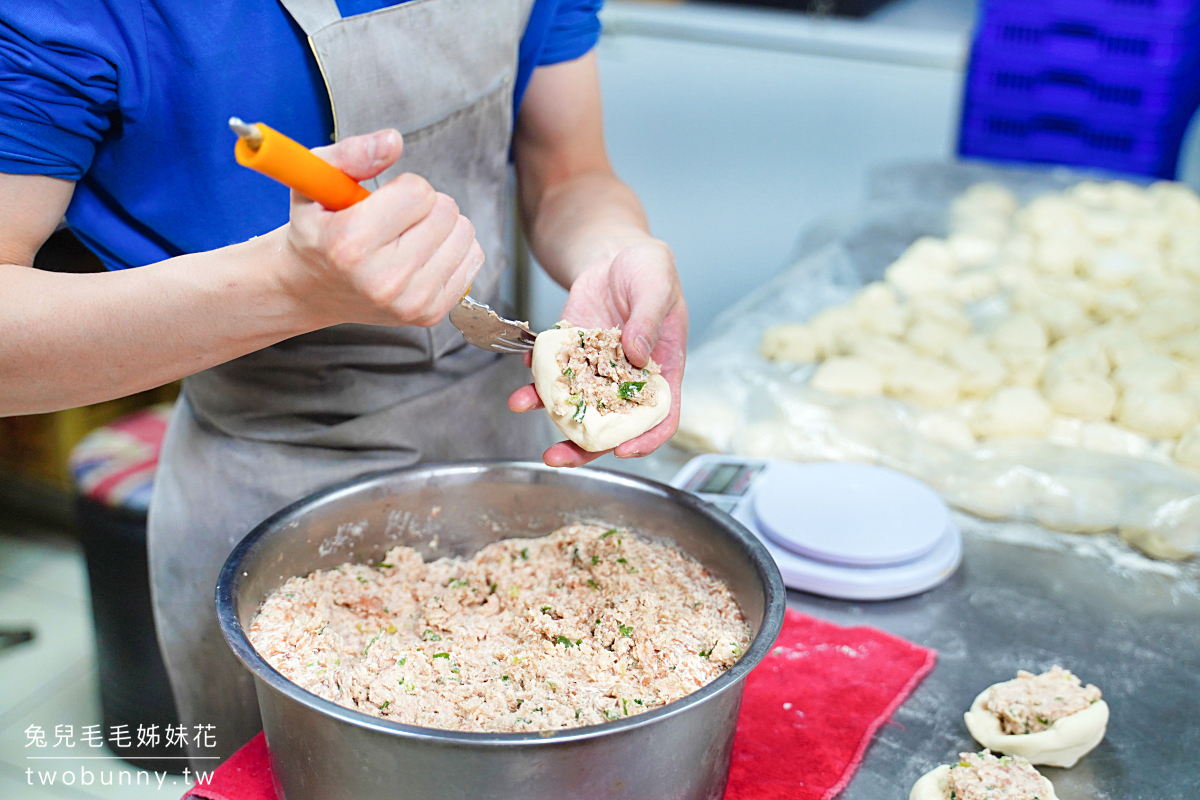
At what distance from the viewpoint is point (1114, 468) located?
5.56 feet

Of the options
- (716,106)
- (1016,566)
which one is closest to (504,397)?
(1016,566)

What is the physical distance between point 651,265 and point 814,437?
70cm

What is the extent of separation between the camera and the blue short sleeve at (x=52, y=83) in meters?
0.98

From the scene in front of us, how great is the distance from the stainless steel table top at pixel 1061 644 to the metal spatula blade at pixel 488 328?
0.57 meters

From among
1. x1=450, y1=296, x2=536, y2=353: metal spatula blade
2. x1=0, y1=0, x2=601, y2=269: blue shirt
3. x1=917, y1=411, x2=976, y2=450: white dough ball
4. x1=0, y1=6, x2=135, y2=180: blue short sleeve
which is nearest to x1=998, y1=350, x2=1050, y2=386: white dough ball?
x1=917, y1=411, x2=976, y2=450: white dough ball

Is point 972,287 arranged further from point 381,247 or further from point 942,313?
point 381,247

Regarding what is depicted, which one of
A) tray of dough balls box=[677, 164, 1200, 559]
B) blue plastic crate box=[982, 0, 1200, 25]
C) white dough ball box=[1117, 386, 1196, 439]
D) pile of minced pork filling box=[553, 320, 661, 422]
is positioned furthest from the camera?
blue plastic crate box=[982, 0, 1200, 25]

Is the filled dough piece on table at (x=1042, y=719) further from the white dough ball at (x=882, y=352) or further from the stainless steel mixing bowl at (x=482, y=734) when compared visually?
the white dough ball at (x=882, y=352)

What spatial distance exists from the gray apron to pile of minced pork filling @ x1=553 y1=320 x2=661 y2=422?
33 cm

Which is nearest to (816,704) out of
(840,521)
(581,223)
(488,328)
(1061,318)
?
(840,521)

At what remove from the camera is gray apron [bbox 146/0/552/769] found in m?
1.38

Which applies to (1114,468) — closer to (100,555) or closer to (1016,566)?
(1016,566)

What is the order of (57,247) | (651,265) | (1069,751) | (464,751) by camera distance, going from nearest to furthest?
(464,751) < (1069,751) < (651,265) < (57,247)

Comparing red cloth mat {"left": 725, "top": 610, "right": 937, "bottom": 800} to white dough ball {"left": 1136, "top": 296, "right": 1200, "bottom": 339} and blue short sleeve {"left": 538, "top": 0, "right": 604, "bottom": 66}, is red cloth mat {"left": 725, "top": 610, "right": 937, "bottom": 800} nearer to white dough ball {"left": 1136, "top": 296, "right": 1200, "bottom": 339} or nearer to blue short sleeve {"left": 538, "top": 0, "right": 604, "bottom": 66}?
blue short sleeve {"left": 538, "top": 0, "right": 604, "bottom": 66}
